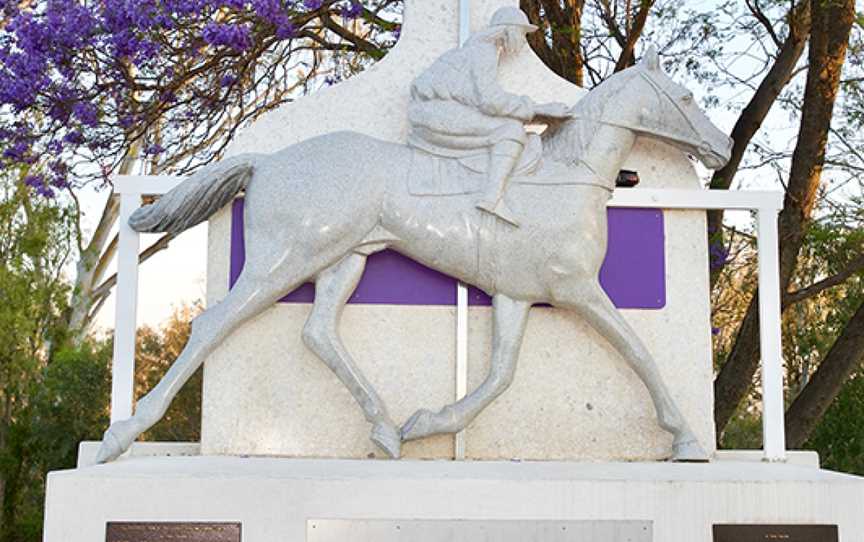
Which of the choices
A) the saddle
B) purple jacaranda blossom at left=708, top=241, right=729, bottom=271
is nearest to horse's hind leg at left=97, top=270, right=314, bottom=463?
the saddle

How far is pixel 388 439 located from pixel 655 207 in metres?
1.56

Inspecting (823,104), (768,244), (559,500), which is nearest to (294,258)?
(559,500)

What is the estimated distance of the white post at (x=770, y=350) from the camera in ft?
14.4

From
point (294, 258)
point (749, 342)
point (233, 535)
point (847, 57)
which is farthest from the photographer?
point (847, 57)

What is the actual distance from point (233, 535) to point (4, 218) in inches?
295

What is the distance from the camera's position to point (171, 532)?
3371 millimetres

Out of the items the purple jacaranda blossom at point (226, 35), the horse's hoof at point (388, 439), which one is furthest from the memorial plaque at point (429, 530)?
Result: the purple jacaranda blossom at point (226, 35)

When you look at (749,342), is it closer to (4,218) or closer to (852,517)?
(852,517)

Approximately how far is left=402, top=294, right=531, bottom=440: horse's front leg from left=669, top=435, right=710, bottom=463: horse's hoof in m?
0.74

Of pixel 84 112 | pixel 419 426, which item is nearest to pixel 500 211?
pixel 419 426

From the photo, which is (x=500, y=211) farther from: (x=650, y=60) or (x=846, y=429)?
(x=846, y=429)

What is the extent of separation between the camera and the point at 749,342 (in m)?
6.90

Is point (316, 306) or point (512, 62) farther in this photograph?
point (512, 62)

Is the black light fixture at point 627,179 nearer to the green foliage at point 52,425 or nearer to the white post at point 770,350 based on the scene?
the white post at point 770,350
